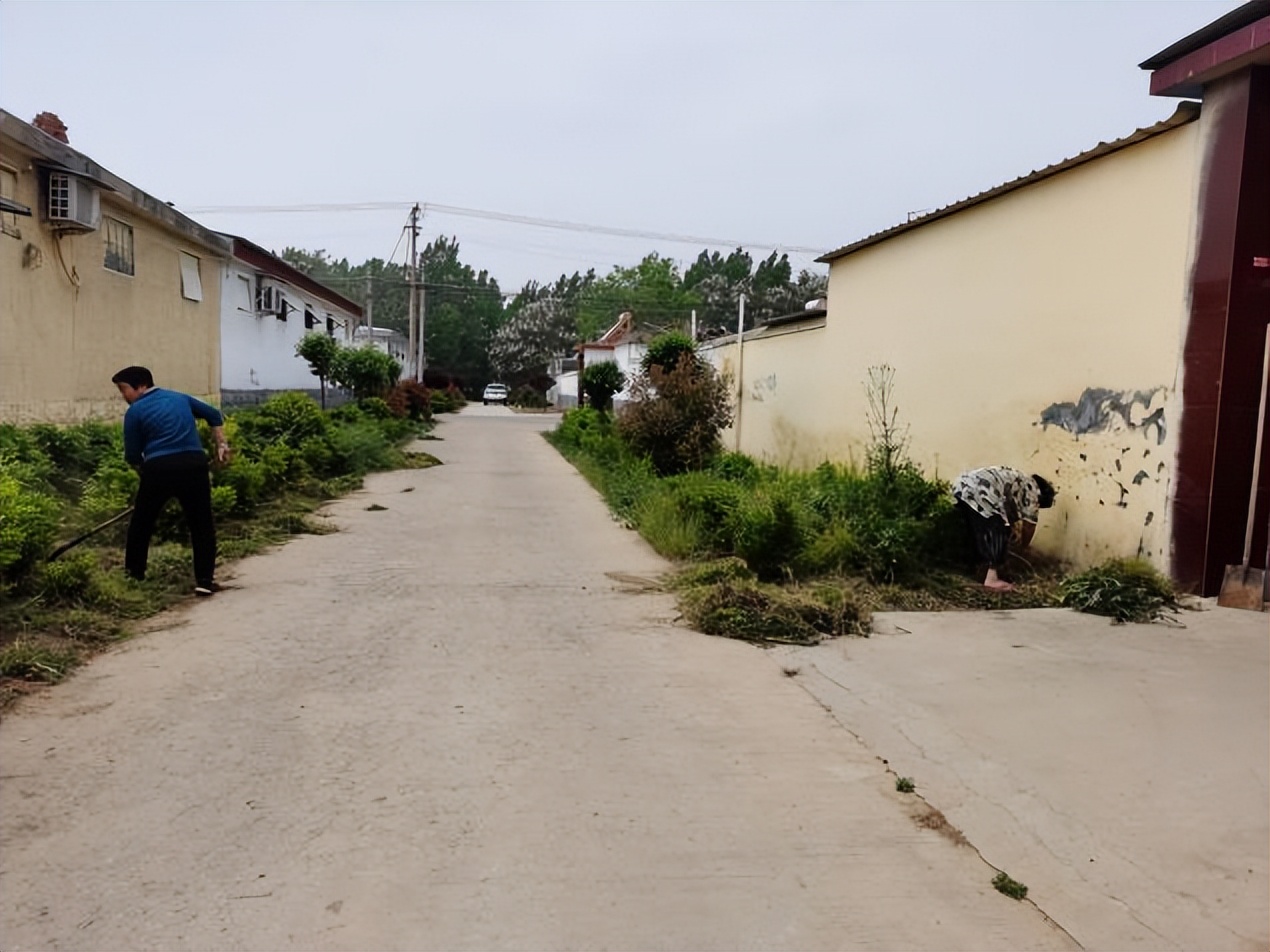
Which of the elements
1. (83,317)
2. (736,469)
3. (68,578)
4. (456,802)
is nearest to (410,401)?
(736,469)

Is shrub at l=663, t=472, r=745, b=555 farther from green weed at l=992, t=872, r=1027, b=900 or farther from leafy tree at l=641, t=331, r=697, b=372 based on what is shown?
leafy tree at l=641, t=331, r=697, b=372

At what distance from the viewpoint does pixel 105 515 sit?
7527mm

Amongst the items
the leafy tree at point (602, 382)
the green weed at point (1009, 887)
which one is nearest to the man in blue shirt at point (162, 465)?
the green weed at point (1009, 887)

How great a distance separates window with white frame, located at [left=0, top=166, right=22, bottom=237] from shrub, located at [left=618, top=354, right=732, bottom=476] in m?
8.43

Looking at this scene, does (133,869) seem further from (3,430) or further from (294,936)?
(3,430)

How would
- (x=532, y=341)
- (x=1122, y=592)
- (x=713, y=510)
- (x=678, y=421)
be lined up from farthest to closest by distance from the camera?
(x=532, y=341), (x=678, y=421), (x=713, y=510), (x=1122, y=592)

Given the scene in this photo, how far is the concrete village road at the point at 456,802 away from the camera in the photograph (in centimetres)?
285

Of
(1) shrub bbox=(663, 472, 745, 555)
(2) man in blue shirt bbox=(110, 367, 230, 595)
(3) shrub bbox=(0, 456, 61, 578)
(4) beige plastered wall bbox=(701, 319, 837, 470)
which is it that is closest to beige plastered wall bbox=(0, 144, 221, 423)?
(2) man in blue shirt bbox=(110, 367, 230, 595)

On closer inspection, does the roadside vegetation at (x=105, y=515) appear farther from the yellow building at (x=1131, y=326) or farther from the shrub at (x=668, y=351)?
the yellow building at (x=1131, y=326)

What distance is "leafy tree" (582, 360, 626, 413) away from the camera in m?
28.2

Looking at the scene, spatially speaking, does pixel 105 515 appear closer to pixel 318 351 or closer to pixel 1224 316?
pixel 1224 316

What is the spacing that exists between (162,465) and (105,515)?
4.84 ft

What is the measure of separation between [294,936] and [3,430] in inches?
321

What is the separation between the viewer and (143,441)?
21.5 ft
